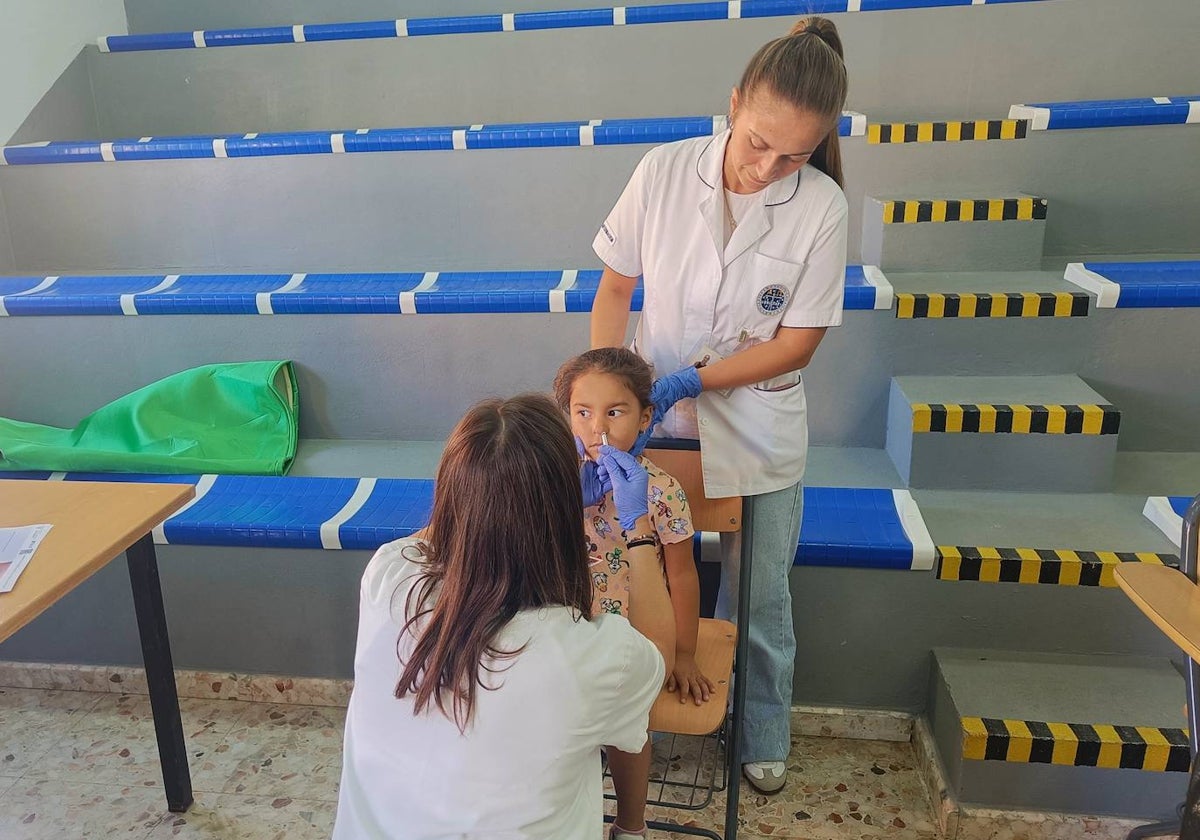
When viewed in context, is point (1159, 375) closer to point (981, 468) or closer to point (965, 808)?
point (981, 468)

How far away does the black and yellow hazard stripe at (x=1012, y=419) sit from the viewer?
1886 mm

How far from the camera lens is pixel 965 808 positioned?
1591 mm

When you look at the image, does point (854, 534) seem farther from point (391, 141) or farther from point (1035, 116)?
point (391, 141)

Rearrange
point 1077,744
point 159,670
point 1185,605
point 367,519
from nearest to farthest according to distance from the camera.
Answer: point 1185,605
point 1077,744
point 159,670
point 367,519

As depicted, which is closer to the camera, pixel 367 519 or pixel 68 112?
pixel 367 519

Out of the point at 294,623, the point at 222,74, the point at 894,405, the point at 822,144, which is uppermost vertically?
the point at 222,74

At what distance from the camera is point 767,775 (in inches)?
67.1

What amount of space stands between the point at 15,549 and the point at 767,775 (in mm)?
1322

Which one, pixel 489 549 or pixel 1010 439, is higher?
pixel 489 549

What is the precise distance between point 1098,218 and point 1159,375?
Result: 564 millimetres

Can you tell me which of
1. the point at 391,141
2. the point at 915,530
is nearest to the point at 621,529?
the point at 915,530

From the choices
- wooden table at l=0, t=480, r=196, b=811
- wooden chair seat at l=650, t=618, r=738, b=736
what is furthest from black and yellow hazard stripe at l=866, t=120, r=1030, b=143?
wooden table at l=0, t=480, r=196, b=811

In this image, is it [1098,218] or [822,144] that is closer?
[822,144]

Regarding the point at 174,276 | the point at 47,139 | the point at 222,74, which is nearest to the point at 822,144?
the point at 174,276
